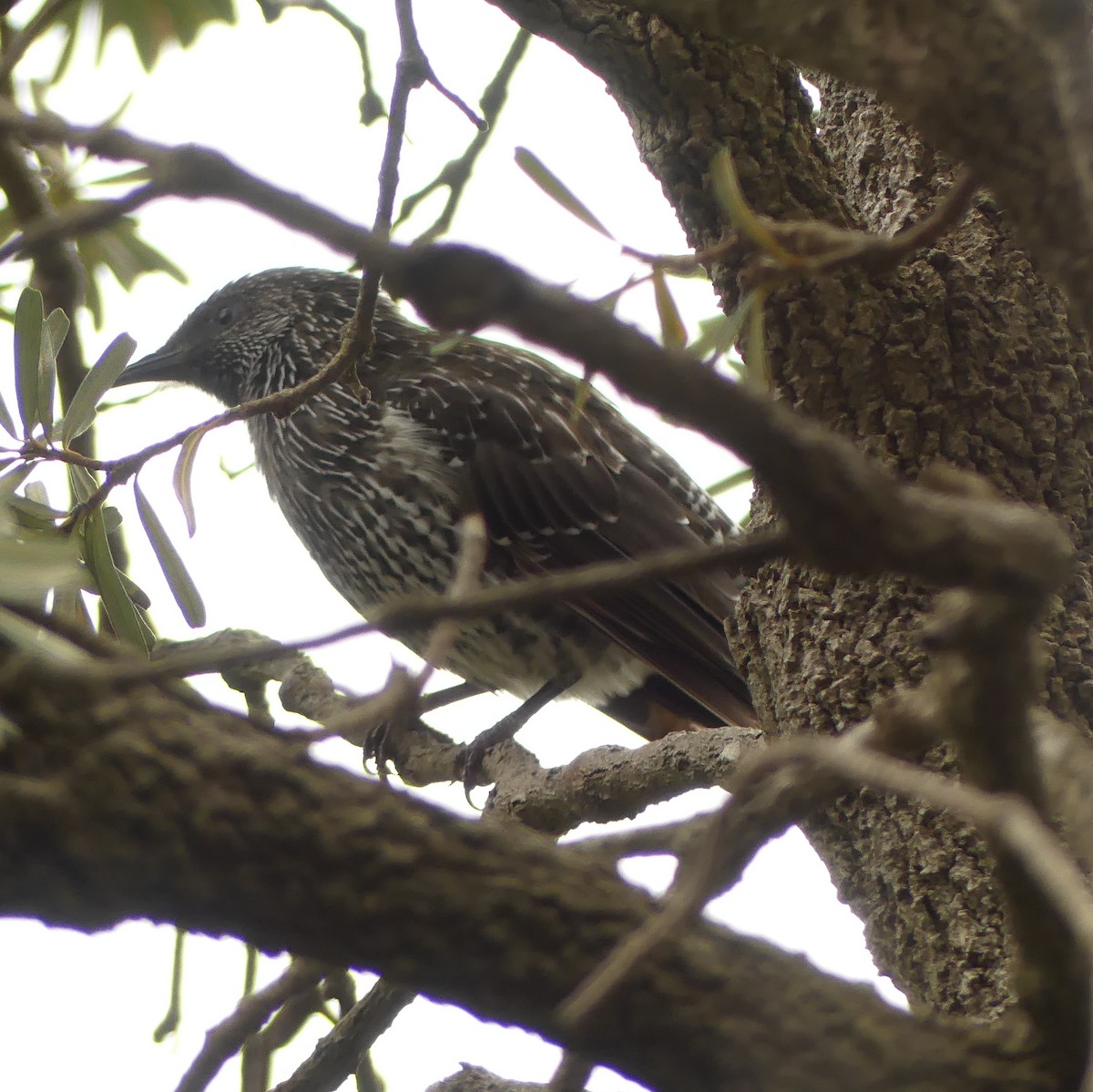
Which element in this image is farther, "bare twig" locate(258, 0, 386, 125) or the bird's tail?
the bird's tail

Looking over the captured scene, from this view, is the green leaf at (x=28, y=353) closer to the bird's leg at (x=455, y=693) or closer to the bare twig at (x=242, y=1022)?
the bare twig at (x=242, y=1022)

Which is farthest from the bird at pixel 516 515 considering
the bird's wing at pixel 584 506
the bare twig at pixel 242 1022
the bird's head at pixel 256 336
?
the bare twig at pixel 242 1022

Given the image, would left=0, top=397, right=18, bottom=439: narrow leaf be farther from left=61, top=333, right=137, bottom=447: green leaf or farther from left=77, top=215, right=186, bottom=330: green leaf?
left=77, top=215, right=186, bottom=330: green leaf

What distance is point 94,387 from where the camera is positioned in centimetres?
207

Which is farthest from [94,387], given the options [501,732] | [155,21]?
[501,732]

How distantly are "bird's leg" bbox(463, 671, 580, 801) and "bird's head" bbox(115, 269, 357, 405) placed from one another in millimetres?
1354

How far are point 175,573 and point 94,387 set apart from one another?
0.32 m

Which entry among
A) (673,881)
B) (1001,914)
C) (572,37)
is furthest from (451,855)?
(572,37)

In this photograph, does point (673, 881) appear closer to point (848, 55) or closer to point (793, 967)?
point (793, 967)

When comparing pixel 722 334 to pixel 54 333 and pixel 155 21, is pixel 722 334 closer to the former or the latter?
pixel 54 333

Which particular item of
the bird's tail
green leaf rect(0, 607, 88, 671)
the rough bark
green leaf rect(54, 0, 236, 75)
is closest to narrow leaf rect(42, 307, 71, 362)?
green leaf rect(54, 0, 236, 75)

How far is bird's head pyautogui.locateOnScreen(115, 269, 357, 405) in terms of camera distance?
14.4ft

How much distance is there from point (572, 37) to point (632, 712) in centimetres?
210

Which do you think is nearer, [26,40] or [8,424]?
[26,40]
